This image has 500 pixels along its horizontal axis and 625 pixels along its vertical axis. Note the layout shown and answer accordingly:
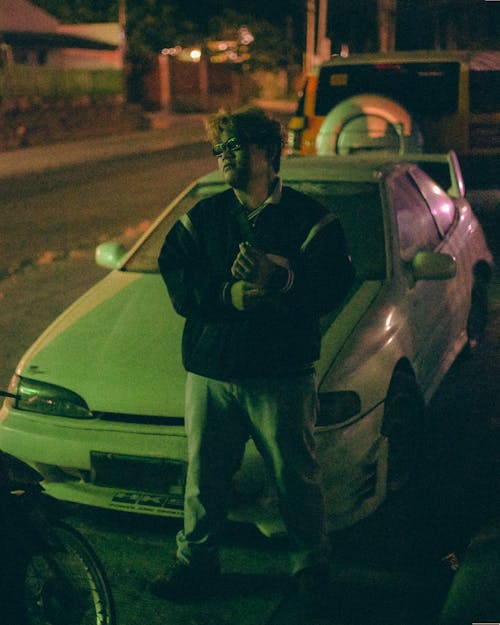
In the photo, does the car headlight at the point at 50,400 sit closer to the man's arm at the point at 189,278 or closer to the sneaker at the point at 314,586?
the man's arm at the point at 189,278

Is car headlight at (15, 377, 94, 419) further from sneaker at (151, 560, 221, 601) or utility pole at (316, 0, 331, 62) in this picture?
utility pole at (316, 0, 331, 62)

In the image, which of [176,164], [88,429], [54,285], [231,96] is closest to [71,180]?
[176,164]

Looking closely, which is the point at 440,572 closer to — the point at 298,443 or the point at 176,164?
the point at 298,443

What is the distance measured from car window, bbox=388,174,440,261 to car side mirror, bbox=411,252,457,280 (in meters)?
0.19

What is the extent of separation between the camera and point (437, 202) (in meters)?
6.20

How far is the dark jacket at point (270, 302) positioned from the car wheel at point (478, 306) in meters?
3.43

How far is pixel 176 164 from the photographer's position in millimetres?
22312

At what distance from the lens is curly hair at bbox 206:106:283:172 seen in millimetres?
3221

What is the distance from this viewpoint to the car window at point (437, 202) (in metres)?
6.01

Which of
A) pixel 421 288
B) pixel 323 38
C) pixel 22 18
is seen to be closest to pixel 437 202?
pixel 421 288

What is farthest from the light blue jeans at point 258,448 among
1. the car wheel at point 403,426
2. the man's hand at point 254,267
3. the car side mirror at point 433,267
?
the car side mirror at point 433,267

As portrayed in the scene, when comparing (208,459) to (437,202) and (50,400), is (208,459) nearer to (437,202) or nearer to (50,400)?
(50,400)

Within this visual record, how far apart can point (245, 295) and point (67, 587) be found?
1103 millimetres

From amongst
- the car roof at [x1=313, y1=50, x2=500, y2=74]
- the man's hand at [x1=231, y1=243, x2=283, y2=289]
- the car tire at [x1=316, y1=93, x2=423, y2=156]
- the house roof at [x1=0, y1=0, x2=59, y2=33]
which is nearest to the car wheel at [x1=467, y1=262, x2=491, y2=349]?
the car tire at [x1=316, y1=93, x2=423, y2=156]
